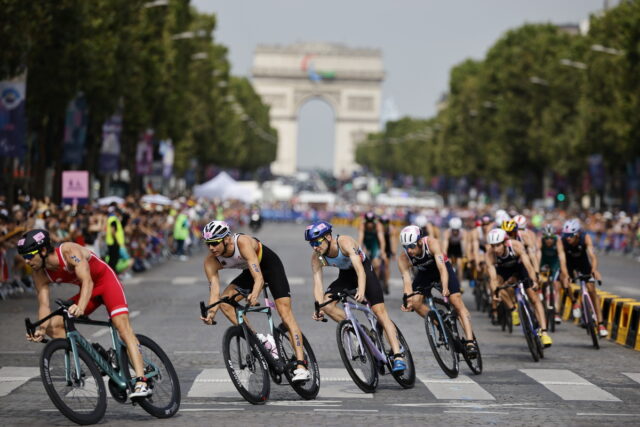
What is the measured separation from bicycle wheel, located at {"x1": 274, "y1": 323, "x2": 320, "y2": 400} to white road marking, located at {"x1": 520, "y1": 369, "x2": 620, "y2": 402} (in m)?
2.17

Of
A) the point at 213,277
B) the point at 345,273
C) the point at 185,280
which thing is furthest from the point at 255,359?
the point at 185,280

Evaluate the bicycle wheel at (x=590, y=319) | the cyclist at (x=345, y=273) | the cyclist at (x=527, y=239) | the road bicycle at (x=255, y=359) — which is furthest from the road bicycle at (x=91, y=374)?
the cyclist at (x=527, y=239)

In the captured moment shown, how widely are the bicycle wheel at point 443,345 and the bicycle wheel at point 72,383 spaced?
450 centimetres

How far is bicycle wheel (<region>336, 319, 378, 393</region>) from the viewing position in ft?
43.9

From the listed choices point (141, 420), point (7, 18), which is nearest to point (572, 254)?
point (141, 420)

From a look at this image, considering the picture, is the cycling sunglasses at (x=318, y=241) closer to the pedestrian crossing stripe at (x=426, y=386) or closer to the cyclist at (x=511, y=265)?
the pedestrian crossing stripe at (x=426, y=386)

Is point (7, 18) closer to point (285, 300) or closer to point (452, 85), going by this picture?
point (285, 300)

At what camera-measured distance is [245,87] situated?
153250mm

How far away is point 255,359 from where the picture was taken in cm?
1257

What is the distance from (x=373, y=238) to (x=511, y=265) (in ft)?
33.8

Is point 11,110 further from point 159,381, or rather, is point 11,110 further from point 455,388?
point 159,381

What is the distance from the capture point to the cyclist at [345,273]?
13.2 m

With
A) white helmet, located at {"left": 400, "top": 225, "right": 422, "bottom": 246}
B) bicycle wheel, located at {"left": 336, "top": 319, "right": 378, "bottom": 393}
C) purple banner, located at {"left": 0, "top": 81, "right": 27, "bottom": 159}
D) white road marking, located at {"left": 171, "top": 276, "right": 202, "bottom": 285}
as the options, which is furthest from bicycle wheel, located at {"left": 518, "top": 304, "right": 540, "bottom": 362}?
purple banner, located at {"left": 0, "top": 81, "right": 27, "bottom": 159}

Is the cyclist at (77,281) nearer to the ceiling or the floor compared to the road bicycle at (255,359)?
nearer to the ceiling
